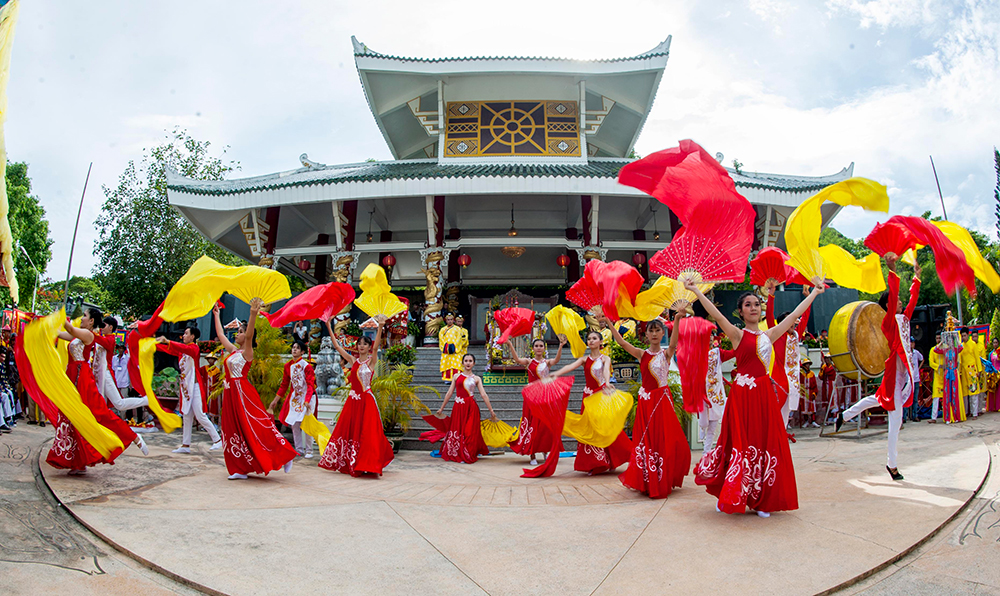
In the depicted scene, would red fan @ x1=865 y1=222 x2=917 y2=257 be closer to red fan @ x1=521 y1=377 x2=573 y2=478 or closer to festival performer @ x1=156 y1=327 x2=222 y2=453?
red fan @ x1=521 y1=377 x2=573 y2=478

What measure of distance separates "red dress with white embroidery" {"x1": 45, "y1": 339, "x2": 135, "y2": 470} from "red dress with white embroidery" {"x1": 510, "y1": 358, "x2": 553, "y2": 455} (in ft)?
12.9

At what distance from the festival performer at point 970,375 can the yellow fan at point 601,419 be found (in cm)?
648

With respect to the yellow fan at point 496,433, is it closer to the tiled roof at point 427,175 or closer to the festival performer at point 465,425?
the festival performer at point 465,425

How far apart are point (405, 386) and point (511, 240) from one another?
554 cm

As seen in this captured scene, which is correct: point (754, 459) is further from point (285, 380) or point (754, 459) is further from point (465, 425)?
point (285, 380)

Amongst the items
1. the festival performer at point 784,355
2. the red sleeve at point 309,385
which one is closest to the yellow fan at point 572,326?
the festival performer at point 784,355

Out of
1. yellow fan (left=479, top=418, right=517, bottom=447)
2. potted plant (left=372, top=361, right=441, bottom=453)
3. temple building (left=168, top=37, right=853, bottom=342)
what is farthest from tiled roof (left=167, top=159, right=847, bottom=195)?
yellow fan (left=479, top=418, right=517, bottom=447)

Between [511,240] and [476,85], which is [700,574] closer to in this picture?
[511,240]

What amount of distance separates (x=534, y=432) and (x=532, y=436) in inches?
2.2

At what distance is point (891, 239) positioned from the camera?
439 cm

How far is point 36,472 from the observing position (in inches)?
181

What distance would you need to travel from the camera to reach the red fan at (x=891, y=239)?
4.29 metres

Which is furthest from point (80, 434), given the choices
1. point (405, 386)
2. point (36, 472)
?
point (405, 386)

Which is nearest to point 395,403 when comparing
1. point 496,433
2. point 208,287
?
point 496,433
